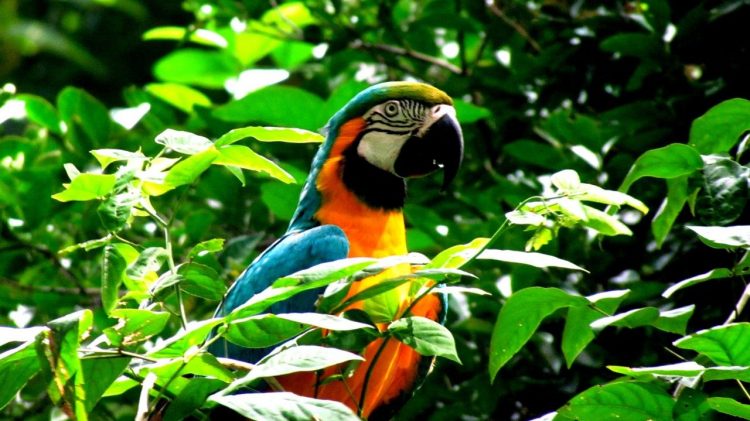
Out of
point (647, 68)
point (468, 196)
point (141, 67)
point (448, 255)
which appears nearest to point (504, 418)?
point (468, 196)

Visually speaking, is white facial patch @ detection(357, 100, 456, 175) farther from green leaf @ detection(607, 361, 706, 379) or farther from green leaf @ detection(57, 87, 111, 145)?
green leaf @ detection(607, 361, 706, 379)

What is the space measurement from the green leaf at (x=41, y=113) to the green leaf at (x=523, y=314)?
1983 mm

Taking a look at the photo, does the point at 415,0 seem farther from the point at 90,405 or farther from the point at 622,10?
the point at 90,405

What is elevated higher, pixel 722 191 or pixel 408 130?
pixel 722 191

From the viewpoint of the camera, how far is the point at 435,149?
2.27m

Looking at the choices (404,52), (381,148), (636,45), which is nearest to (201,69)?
(404,52)

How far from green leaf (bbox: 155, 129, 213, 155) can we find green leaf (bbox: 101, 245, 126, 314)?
0.48 feet

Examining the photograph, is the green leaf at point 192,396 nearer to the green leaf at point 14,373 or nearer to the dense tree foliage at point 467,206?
the dense tree foliage at point 467,206

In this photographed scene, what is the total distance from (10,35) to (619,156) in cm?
338

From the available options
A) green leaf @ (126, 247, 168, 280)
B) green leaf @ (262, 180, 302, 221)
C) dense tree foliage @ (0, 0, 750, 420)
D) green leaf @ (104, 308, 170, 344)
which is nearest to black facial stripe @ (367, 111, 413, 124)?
dense tree foliage @ (0, 0, 750, 420)

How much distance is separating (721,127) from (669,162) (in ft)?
0.50

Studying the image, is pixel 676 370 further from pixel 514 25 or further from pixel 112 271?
pixel 514 25

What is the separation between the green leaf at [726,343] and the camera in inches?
47.0

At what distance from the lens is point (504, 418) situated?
2.56m
